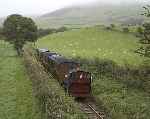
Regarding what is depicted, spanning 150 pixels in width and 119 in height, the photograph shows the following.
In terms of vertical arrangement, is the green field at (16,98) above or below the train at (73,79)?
below

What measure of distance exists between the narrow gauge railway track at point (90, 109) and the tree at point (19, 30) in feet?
154

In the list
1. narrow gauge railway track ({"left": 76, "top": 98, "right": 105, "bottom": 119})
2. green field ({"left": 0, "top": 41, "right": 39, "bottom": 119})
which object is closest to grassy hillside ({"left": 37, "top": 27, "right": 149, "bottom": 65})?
green field ({"left": 0, "top": 41, "right": 39, "bottom": 119})

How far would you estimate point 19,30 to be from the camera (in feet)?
246

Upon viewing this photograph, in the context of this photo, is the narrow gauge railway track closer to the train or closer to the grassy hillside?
the train

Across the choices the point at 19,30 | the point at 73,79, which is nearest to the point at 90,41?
the point at 19,30

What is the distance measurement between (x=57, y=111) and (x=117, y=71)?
2032cm

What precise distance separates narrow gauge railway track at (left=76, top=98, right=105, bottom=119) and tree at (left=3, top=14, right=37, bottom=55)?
47.0 m

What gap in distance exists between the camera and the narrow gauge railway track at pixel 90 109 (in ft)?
85.2

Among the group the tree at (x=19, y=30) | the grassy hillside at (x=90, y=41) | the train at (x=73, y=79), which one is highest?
the train at (x=73, y=79)

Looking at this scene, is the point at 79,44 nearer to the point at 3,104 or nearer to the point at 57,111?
the point at 3,104

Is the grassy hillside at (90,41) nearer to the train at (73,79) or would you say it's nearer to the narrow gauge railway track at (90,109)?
the train at (73,79)

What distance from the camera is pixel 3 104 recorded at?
97.5ft

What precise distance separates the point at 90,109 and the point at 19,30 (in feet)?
163

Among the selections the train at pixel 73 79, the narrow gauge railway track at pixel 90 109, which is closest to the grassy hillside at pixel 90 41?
the train at pixel 73 79
